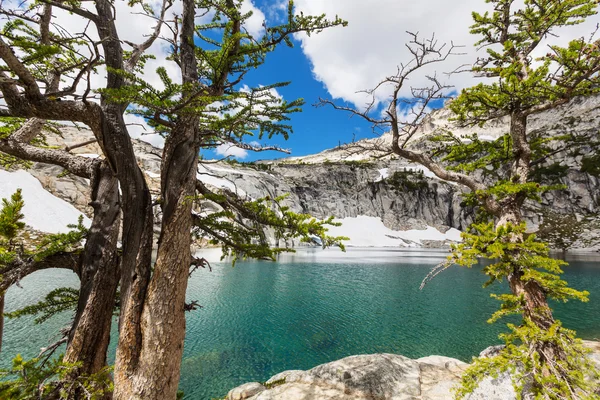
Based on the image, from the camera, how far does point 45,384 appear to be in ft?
11.2

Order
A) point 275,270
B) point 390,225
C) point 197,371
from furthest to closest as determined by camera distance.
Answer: point 390,225
point 275,270
point 197,371

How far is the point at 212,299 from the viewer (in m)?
23.0

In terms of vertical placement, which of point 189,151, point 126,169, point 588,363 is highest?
point 189,151

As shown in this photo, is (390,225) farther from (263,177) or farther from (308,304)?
(308,304)

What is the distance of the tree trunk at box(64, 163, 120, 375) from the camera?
4.05m

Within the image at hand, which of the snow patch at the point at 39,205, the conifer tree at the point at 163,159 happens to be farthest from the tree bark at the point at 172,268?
the snow patch at the point at 39,205

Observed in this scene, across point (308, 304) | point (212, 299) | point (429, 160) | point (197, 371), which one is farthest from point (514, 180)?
point (212, 299)

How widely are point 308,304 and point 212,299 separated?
8.48 metres

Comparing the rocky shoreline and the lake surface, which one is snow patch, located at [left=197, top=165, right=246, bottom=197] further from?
the lake surface

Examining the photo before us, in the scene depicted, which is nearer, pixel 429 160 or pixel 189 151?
pixel 189 151

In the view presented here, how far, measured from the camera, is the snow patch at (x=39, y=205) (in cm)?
4531

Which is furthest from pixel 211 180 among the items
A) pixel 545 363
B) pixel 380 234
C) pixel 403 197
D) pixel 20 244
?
pixel 545 363

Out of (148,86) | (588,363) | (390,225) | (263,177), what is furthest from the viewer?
(390,225)

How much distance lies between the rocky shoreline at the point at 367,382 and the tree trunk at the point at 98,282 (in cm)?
543
